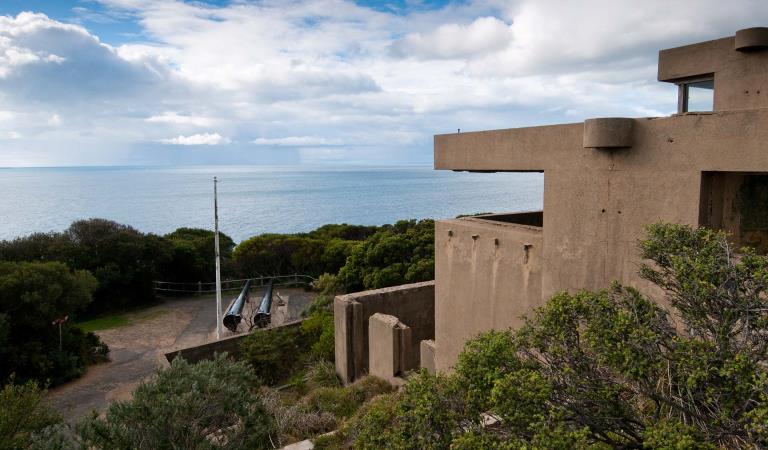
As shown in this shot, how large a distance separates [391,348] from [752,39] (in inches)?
387

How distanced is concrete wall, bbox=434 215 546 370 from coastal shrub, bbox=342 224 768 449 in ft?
15.7

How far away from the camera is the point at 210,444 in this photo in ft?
26.3

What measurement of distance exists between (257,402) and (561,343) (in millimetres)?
→ 5922

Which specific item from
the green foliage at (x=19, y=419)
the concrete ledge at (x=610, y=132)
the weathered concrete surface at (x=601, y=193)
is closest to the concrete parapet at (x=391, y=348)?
the weathered concrete surface at (x=601, y=193)

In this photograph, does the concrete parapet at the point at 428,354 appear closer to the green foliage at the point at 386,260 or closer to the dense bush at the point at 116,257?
the green foliage at the point at 386,260

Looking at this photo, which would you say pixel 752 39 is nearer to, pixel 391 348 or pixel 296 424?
pixel 391 348

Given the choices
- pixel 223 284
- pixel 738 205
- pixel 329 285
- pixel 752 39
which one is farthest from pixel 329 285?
pixel 738 205

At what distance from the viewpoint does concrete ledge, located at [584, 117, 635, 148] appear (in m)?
7.95

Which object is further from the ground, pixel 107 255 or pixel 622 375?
pixel 622 375

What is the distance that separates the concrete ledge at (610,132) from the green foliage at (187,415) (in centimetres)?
661

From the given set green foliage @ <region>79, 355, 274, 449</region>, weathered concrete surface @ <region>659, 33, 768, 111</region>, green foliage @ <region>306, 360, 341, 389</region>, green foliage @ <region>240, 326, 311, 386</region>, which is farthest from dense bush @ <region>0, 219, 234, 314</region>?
weathered concrete surface @ <region>659, 33, 768, 111</region>

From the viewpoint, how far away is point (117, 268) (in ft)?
106

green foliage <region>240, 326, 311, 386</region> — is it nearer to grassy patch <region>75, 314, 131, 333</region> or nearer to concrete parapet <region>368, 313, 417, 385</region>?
concrete parapet <region>368, 313, 417, 385</region>

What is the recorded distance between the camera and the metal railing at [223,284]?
34531 millimetres
